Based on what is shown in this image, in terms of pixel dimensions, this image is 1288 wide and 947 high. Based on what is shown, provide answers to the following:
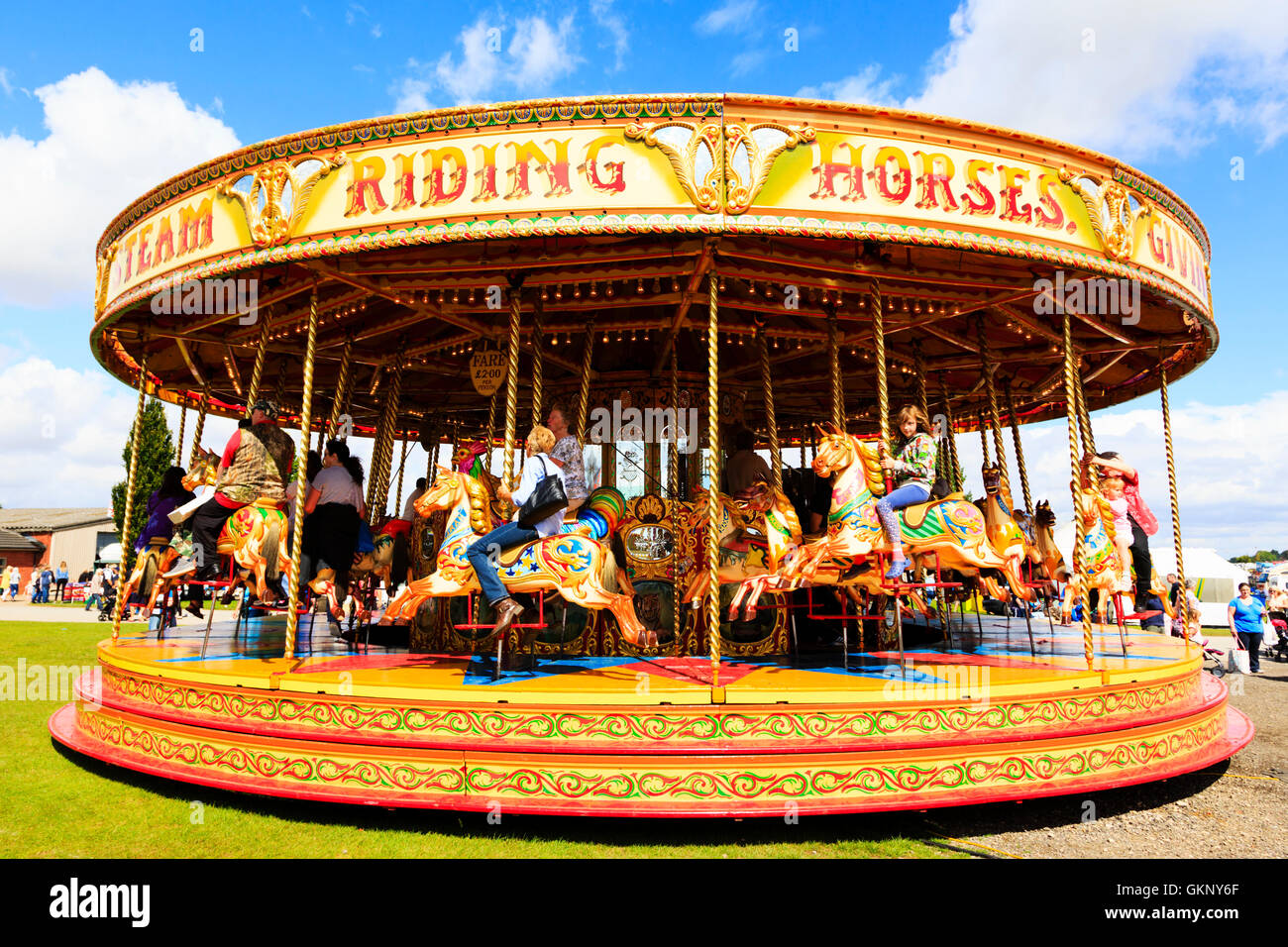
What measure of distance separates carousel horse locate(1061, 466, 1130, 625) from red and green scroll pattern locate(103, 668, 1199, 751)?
211 centimetres

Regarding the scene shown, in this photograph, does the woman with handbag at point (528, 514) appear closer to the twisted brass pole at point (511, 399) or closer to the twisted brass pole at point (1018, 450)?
the twisted brass pole at point (511, 399)

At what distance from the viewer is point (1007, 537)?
789 centimetres

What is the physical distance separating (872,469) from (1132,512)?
4.55 m

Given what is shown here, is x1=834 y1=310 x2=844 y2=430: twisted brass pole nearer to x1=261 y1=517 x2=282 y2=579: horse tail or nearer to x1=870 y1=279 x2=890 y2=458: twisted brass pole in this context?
x1=870 y1=279 x2=890 y2=458: twisted brass pole

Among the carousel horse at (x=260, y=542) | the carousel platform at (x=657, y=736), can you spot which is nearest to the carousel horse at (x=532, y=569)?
the carousel platform at (x=657, y=736)

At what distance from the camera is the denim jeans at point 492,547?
656cm

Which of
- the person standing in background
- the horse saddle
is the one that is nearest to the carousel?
the horse saddle

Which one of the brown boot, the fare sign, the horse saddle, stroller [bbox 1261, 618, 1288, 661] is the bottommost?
stroller [bbox 1261, 618, 1288, 661]

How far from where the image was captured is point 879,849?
5.24 m

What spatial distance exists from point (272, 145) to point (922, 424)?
681 centimetres

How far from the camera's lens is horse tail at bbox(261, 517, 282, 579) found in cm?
727

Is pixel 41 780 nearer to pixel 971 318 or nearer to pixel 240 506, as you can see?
pixel 240 506

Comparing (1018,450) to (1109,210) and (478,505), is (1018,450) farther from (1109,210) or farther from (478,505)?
(478,505)

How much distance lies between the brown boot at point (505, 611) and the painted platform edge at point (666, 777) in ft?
3.57
